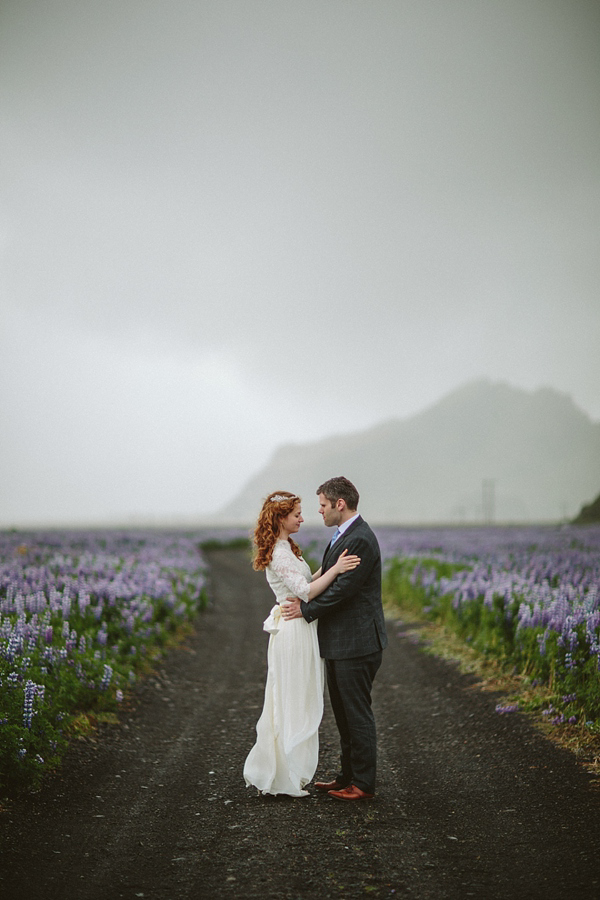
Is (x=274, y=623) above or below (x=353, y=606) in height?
below

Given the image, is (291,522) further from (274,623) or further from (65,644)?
(65,644)

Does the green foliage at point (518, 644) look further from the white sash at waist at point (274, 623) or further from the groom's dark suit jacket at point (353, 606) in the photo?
the white sash at waist at point (274, 623)

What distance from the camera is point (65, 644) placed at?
7.57 metres

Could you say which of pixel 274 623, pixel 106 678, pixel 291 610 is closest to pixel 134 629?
pixel 106 678

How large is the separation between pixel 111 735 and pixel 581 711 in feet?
15.7

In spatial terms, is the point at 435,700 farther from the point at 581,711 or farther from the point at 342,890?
the point at 342,890

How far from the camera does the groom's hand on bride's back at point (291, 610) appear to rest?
5.21 m

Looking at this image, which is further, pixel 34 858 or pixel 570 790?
pixel 570 790

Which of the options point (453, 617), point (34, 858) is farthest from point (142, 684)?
point (453, 617)

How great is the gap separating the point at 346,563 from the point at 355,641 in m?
0.65

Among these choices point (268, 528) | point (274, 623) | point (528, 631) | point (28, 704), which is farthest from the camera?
point (528, 631)

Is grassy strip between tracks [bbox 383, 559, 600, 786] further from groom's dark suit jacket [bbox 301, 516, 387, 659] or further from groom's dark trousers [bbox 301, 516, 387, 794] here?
groom's dark suit jacket [bbox 301, 516, 387, 659]

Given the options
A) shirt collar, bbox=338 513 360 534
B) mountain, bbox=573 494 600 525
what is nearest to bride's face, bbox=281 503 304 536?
shirt collar, bbox=338 513 360 534

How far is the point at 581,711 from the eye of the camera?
246 inches
